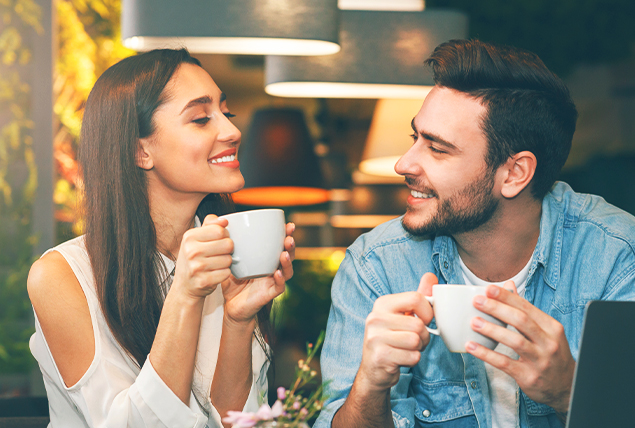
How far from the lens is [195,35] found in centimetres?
136

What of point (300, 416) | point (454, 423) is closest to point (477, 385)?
point (454, 423)

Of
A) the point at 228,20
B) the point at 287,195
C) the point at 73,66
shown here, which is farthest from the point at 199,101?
the point at 73,66

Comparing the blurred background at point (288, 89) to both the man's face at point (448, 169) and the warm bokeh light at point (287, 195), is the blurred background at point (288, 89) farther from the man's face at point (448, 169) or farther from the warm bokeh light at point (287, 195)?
the man's face at point (448, 169)

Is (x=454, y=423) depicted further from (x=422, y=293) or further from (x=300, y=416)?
(x=300, y=416)

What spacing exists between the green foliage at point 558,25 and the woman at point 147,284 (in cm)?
328

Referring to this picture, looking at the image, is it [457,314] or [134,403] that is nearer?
[457,314]

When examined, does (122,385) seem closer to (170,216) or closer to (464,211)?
(170,216)

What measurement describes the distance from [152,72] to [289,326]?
9.15 ft

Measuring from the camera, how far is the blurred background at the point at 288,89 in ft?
6.47

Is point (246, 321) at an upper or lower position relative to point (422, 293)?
lower

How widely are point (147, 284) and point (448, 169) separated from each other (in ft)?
2.64

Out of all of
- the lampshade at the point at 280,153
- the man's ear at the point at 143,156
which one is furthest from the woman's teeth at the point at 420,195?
the lampshade at the point at 280,153

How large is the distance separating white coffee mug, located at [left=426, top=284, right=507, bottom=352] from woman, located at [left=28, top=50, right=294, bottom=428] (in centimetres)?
39

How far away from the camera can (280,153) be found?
2801 millimetres
